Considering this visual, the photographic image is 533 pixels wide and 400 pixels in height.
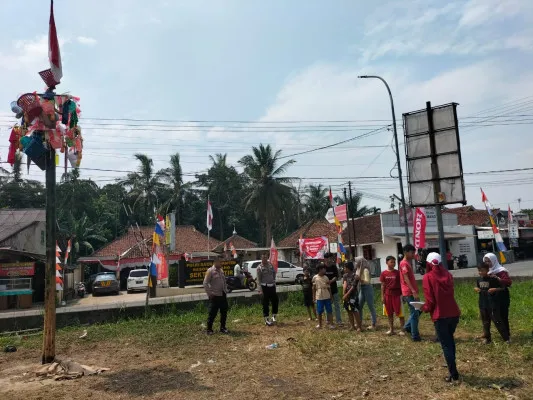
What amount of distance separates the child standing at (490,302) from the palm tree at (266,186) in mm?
32658

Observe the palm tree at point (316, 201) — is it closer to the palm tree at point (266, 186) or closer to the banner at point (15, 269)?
the palm tree at point (266, 186)

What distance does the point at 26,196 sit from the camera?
44.6 metres

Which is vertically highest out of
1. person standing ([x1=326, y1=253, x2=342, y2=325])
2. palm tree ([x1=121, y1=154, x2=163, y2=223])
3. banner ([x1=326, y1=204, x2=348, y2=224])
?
palm tree ([x1=121, y1=154, x2=163, y2=223])

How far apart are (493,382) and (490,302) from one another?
86.7 inches

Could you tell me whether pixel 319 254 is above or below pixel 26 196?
below

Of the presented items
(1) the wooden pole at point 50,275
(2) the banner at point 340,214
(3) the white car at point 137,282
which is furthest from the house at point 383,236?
(1) the wooden pole at point 50,275

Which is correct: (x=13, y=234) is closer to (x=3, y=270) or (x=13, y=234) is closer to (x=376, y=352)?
(x=3, y=270)

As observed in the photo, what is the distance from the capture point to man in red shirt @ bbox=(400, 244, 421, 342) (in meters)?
7.79

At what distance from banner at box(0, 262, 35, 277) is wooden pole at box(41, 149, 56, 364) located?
500 inches

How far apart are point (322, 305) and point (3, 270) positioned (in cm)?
1462

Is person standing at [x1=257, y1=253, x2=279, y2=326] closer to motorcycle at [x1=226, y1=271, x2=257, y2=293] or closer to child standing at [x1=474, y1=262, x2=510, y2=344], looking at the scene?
child standing at [x1=474, y1=262, x2=510, y2=344]

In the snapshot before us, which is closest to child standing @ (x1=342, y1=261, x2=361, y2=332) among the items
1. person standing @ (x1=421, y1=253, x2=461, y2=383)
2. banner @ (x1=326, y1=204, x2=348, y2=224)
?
person standing @ (x1=421, y1=253, x2=461, y2=383)

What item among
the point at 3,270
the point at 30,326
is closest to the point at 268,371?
the point at 30,326

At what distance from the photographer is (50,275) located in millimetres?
7594
